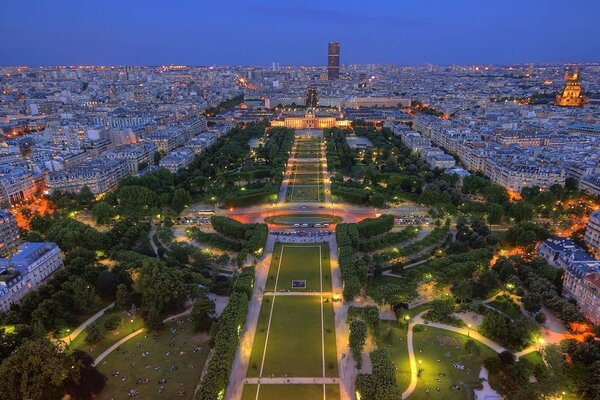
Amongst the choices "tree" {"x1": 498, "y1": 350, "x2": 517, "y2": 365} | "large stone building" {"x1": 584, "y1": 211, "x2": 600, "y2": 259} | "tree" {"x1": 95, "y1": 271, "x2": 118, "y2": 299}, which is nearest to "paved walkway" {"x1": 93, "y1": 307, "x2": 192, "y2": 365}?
"tree" {"x1": 95, "y1": 271, "x2": 118, "y2": 299}

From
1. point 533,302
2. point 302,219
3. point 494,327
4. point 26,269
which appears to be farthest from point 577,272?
point 26,269

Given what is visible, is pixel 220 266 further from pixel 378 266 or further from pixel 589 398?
pixel 589 398

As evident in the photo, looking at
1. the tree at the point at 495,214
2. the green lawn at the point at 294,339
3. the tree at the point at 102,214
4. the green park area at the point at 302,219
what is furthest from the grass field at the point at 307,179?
the green lawn at the point at 294,339

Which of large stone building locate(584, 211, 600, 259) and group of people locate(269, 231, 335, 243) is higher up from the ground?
large stone building locate(584, 211, 600, 259)

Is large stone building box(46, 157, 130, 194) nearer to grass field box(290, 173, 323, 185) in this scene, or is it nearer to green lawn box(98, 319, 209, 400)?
grass field box(290, 173, 323, 185)

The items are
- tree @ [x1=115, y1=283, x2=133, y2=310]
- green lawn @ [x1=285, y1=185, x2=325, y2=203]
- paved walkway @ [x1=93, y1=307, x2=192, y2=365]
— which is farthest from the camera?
green lawn @ [x1=285, y1=185, x2=325, y2=203]

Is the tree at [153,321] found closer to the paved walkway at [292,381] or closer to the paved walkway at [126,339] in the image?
the paved walkway at [126,339]
